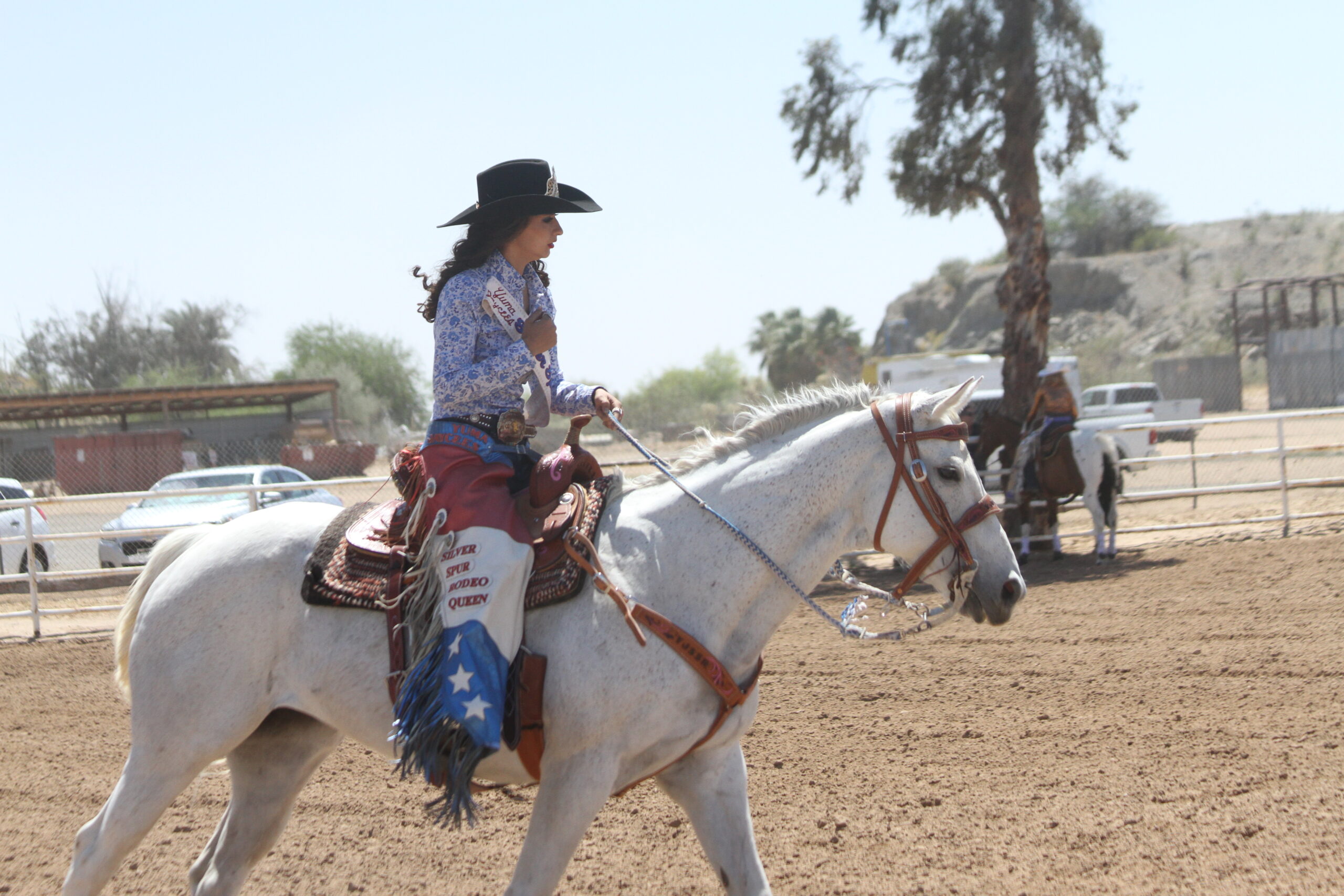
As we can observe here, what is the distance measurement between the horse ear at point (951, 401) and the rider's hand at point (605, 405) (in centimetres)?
91

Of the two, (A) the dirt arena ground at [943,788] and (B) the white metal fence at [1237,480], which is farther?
(B) the white metal fence at [1237,480]

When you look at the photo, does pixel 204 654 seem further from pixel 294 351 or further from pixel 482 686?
pixel 294 351

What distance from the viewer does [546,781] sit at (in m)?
2.89

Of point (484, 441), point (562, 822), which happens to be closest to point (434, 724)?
point (562, 822)

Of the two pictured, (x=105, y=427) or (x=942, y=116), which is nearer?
(x=942, y=116)

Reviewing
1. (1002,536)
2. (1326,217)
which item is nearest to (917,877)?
(1002,536)

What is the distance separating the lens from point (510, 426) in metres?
3.03

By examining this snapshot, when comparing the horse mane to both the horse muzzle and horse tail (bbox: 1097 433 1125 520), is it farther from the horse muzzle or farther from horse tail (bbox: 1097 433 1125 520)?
horse tail (bbox: 1097 433 1125 520)

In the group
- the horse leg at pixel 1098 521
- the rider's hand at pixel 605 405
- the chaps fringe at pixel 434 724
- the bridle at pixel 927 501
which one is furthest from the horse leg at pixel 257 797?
the horse leg at pixel 1098 521

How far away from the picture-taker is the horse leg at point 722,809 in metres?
2.98

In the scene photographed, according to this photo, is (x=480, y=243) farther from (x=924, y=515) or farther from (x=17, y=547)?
(x=17, y=547)

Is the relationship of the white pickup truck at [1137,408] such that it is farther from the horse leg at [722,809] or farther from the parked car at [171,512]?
the horse leg at [722,809]

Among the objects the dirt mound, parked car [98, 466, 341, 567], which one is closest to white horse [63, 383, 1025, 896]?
parked car [98, 466, 341, 567]

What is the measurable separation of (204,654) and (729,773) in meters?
1.61
